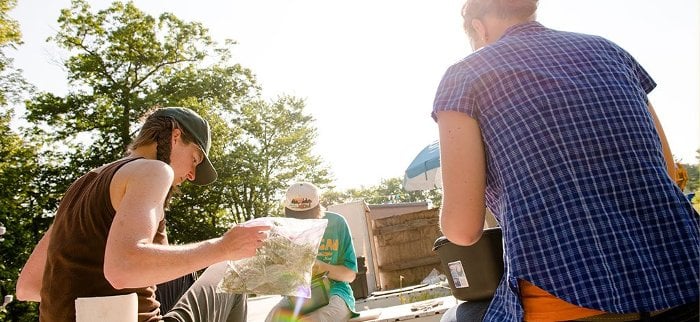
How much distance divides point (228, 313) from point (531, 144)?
1.64m

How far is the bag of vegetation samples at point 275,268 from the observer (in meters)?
1.88

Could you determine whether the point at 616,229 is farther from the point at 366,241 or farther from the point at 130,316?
the point at 366,241

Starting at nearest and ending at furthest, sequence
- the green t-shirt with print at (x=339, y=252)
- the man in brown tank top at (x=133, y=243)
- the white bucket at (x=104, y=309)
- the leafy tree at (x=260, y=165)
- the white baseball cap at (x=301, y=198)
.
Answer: the white bucket at (x=104, y=309) → the man in brown tank top at (x=133, y=243) → the green t-shirt with print at (x=339, y=252) → the white baseball cap at (x=301, y=198) → the leafy tree at (x=260, y=165)

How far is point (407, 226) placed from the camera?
10602 millimetres

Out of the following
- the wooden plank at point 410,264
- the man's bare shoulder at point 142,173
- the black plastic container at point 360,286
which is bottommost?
the black plastic container at point 360,286

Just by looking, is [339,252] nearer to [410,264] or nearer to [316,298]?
[316,298]

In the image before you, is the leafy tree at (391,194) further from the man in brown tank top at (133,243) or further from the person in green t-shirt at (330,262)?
the man in brown tank top at (133,243)

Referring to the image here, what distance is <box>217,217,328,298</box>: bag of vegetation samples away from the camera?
1881mm

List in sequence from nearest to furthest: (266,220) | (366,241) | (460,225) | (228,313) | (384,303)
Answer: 1. (460,225)
2. (266,220)
3. (228,313)
4. (384,303)
5. (366,241)

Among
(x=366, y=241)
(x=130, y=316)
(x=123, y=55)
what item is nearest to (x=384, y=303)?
(x=366, y=241)

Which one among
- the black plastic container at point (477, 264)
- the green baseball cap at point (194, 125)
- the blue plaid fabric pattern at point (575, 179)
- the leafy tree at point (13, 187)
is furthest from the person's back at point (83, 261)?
the leafy tree at point (13, 187)

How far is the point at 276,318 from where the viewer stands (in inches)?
123

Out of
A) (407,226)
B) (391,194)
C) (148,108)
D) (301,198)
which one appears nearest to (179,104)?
(148,108)

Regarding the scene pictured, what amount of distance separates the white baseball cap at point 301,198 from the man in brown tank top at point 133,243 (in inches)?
63.0
